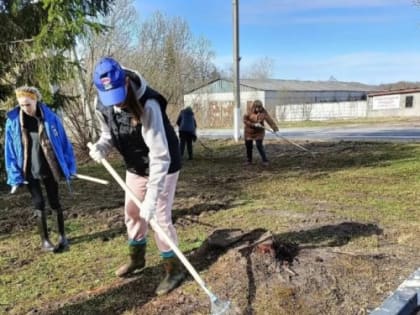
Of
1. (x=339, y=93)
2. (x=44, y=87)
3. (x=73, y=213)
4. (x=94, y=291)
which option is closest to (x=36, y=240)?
(x=73, y=213)

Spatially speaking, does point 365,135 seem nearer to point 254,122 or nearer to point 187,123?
point 187,123

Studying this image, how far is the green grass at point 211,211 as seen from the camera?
419 centimetres

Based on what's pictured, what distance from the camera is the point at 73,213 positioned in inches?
256

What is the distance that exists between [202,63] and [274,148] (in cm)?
2595

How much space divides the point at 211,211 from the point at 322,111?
3751cm

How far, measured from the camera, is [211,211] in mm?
6512

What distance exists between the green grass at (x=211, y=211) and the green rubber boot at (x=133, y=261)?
0.11 meters

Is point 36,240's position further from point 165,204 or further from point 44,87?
point 44,87

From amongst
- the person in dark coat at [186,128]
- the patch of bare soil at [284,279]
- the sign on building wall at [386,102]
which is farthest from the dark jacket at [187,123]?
the sign on building wall at [386,102]

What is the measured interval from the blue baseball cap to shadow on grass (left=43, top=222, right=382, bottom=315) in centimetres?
155

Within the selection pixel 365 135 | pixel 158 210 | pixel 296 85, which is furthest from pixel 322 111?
pixel 158 210

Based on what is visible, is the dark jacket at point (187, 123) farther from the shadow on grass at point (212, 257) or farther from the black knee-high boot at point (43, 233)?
the black knee-high boot at point (43, 233)

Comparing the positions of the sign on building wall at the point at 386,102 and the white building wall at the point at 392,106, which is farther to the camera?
the sign on building wall at the point at 386,102

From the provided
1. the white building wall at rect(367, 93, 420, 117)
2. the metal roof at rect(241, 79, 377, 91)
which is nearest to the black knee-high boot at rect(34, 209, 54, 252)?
the white building wall at rect(367, 93, 420, 117)
